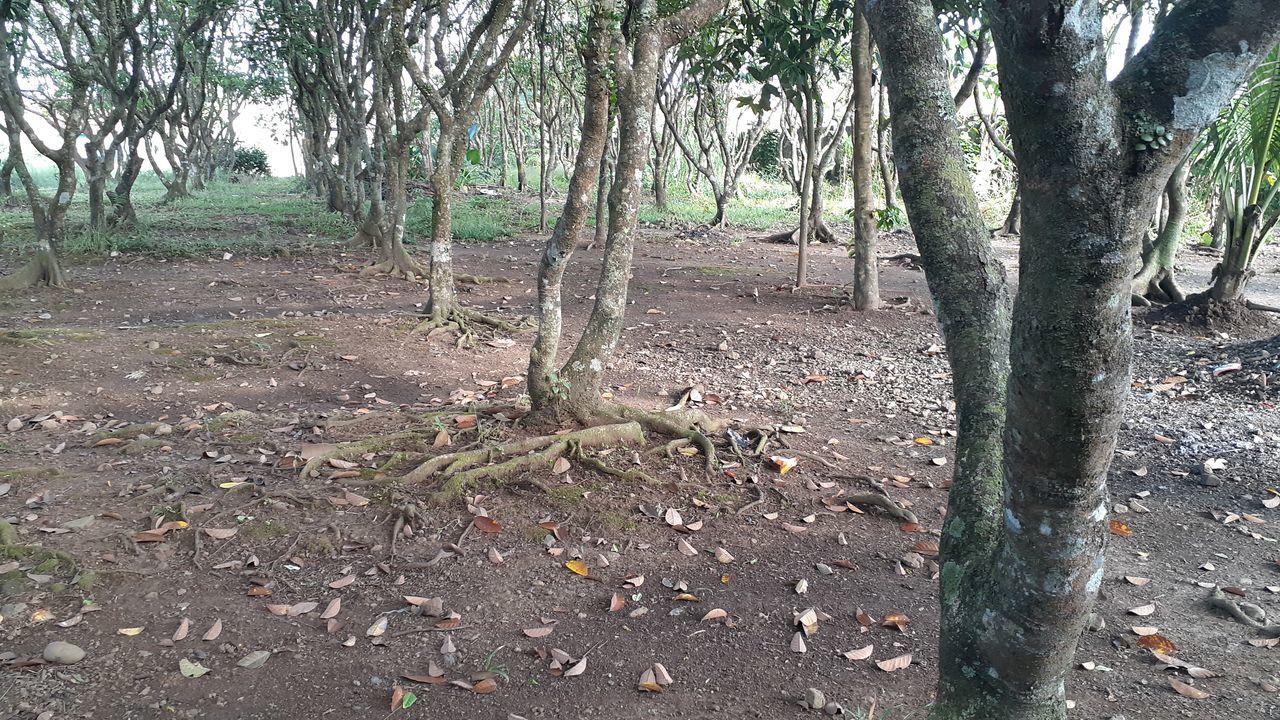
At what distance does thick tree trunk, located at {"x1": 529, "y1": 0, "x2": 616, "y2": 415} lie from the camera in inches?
186

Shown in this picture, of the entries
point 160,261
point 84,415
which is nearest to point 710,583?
point 84,415

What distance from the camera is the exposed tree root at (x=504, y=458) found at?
4.68m

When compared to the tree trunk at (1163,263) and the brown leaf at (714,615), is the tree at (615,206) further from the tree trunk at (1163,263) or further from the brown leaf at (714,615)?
the tree trunk at (1163,263)

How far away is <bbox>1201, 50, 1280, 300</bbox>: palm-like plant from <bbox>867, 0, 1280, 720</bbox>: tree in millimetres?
7230

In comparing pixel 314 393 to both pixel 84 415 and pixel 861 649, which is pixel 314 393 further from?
pixel 861 649

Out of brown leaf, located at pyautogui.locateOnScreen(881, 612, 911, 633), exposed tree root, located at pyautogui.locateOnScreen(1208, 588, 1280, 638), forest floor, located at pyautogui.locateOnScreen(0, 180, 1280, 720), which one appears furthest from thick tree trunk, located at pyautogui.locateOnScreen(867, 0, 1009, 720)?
exposed tree root, located at pyautogui.locateOnScreen(1208, 588, 1280, 638)

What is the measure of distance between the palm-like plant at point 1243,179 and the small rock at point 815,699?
7510 mm

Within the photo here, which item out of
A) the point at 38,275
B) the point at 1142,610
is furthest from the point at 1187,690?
the point at 38,275

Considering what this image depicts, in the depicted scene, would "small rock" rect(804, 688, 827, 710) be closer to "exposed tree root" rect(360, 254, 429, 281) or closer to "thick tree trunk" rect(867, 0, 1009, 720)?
"thick tree trunk" rect(867, 0, 1009, 720)

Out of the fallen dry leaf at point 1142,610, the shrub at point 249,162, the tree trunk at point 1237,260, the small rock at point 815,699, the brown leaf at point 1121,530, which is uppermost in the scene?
the shrub at point 249,162

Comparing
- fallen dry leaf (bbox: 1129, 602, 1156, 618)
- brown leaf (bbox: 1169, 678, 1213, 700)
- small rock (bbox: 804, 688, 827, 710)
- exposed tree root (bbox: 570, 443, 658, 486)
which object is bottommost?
small rock (bbox: 804, 688, 827, 710)

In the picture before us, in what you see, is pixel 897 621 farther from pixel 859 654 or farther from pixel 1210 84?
pixel 1210 84

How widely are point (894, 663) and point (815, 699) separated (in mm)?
460

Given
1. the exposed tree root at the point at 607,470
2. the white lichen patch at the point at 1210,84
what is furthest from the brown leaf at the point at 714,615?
the white lichen patch at the point at 1210,84
